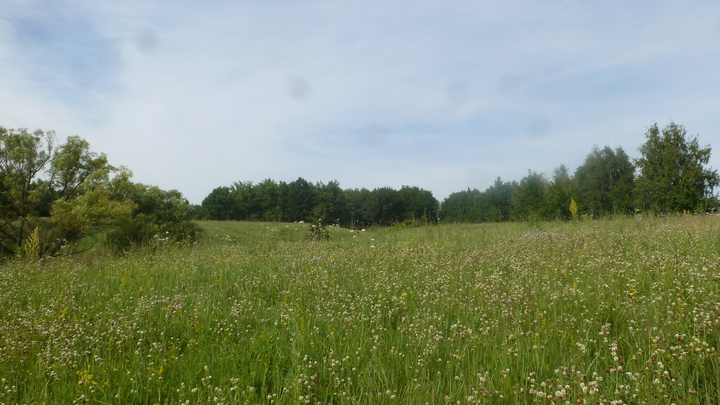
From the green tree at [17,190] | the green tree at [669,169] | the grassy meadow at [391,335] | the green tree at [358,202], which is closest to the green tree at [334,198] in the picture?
the green tree at [358,202]

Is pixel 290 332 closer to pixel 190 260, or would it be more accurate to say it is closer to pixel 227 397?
pixel 227 397

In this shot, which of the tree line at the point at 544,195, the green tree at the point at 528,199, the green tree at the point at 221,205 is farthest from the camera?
the green tree at the point at 221,205

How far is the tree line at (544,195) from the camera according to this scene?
37.2 meters

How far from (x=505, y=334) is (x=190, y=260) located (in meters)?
7.58

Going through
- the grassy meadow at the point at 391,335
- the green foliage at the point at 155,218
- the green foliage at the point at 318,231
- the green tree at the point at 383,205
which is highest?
the green tree at the point at 383,205

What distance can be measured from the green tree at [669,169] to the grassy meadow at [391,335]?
42.2m

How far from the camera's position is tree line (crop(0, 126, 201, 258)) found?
15.5m

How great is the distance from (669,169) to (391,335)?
166 feet

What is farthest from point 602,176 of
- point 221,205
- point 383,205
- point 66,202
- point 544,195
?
point 221,205

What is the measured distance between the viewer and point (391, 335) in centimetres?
422

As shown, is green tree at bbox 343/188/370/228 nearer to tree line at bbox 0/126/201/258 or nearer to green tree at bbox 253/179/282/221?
green tree at bbox 253/179/282/221

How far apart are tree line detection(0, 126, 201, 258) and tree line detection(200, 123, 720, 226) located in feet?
Result: 27.2

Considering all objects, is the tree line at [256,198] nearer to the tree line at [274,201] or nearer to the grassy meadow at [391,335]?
the tree line at [274,201]

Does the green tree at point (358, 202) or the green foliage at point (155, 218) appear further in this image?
the green tree at point (358, 202)
